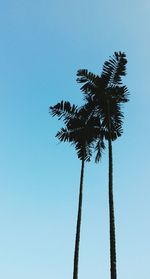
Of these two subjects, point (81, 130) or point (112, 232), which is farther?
point (81, 130)

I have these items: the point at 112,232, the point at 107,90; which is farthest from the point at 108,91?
the point at 112,232

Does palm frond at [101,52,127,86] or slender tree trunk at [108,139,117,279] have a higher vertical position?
palm frond at [101,52,127,86]

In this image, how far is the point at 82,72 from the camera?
26.4 meters

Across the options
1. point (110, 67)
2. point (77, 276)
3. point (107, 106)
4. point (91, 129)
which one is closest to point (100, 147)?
point (91, 129)

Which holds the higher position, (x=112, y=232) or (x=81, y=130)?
(x=81, y=130)

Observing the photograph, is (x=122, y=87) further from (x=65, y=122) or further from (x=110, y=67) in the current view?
(x=65, y=122)

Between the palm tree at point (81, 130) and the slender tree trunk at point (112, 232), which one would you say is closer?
the slender tree trunk at point (112, 232)

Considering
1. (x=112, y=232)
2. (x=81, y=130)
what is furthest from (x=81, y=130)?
(x=112, y=232)

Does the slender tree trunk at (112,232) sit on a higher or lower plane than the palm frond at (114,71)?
lower

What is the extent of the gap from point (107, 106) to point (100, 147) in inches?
158

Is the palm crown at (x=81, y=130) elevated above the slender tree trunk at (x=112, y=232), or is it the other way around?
the palm crown at (x=81, y=130)

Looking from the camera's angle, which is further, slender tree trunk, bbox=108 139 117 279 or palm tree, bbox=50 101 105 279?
palm tree, bbox=50 101 105 279

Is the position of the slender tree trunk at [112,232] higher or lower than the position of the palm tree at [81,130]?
lower

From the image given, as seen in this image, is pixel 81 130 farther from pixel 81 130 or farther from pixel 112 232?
pixel 112 232
